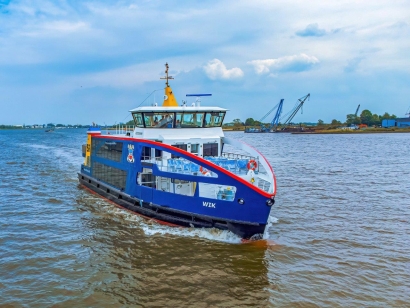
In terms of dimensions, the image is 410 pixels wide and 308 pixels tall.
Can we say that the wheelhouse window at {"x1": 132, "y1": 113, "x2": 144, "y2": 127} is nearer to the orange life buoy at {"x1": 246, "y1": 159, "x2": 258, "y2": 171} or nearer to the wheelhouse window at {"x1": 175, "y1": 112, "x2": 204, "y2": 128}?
the wheelhouse window at {"x1": 175, "y1": 112, "x2": 204, "y2": 128}

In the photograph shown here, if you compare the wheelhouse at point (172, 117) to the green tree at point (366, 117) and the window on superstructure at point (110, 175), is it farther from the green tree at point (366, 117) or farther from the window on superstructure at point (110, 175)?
the green tree at point (366, 117)

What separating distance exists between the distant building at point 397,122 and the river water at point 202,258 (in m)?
132

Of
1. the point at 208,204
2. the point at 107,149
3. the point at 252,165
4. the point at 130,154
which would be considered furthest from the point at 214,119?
the point at 107,149

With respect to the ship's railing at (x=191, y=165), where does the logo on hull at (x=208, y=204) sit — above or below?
below

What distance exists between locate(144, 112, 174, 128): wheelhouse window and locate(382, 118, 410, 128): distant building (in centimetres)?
14201

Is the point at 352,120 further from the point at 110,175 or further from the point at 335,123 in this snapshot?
the point at 110,175

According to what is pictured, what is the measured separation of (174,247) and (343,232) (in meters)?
8.14

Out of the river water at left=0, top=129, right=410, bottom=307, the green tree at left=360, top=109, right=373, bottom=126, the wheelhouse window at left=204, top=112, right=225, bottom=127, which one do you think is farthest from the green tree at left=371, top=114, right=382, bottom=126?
the wheelhouse window at left=204, top=112, right=225, bottom=127

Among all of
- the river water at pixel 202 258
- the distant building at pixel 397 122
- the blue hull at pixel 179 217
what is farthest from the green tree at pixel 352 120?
the blue hull at pixel 179 217

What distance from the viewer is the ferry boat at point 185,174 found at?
13837 mm

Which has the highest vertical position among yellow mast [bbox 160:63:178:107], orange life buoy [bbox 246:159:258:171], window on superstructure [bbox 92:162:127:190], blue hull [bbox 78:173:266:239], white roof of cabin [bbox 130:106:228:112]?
yellow mast [bbox 160:63:178:107]

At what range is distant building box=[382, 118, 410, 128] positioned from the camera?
135 m

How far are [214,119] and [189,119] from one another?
64.8 inches

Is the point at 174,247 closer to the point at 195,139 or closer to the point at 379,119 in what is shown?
the point at 195,139
